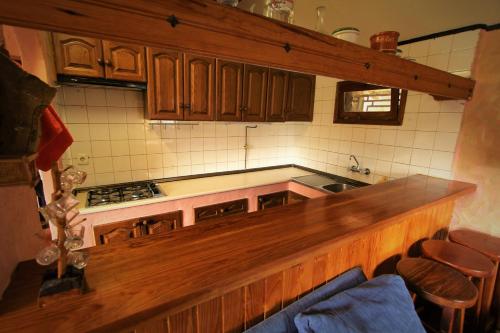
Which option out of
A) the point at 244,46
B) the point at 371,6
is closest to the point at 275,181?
the point at 371,6

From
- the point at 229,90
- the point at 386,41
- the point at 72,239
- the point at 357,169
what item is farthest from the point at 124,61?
the point at 357,169

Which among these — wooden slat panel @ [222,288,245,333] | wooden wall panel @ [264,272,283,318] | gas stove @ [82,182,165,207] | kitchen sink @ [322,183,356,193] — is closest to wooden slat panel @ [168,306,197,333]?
wooden slat panel @ [222,288,245,333]

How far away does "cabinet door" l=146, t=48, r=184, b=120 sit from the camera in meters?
1.98

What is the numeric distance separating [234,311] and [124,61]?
197 cm

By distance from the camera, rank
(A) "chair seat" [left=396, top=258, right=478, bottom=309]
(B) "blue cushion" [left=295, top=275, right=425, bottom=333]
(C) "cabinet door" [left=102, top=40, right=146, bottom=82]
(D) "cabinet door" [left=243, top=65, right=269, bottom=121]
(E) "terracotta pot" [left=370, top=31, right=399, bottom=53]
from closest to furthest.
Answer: (B) "blue cushion" [left=295, top=275, right=425, bottom=333]
(A) "chair seat" [left=396, top=258, right=478, bottom=309]
(E) "terracotta pot" [left=370, top=31, right=399, bottom=53]
(C) "cabinet door" [left=102, top=40, right=146, bottom=82]
(D) "cabinet door" [left=243, top=65, right=269, bottom=121]

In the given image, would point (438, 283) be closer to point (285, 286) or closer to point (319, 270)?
point (319, 270)

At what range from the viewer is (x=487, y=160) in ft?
5.86

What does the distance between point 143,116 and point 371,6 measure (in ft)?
7.03

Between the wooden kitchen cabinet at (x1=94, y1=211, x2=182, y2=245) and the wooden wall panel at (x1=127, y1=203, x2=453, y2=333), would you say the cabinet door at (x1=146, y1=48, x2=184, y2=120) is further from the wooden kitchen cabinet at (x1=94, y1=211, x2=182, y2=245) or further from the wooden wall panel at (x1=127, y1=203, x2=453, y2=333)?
the wooden wall panel at (x1=127, y1=203, x2=453, y2=333)

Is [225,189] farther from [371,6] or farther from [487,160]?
[487,160]

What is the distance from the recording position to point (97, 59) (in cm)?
177

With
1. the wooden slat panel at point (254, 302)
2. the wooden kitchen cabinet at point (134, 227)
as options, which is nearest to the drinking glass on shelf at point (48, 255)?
the wooden slat panel at point (254, 302)

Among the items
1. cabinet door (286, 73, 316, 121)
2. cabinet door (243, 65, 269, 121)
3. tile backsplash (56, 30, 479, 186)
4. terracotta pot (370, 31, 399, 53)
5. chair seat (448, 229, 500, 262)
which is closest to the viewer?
terracotta pot (370, 31, 399, 53)

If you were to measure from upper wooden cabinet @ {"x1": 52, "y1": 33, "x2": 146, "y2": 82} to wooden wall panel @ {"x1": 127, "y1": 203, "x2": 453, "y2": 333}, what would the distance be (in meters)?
1.81
